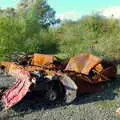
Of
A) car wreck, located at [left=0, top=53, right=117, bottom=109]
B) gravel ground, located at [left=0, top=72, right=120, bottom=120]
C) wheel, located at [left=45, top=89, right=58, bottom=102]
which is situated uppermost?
car wreck, located at [left=0, top=53, right=117, bottom=109]

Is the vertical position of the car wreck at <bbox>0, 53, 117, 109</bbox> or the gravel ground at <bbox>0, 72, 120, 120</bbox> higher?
the car wreck at <bbox>0, 53, 117, 109</bbox>

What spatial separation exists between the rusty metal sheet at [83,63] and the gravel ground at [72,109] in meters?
1.60

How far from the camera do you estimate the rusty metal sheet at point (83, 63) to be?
57.2 ft

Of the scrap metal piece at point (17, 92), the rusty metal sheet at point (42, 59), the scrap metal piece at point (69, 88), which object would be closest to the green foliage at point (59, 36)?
the rusty metal sheet at point (42, 59)

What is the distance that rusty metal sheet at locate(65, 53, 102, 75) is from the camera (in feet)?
57.2

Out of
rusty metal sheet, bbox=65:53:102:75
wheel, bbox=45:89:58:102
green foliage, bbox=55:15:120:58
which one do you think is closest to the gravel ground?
wheel, bbox=45:89:58:102

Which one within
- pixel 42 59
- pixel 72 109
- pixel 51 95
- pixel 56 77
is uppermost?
pixel 42 59

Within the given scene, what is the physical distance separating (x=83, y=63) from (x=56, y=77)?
303 cm

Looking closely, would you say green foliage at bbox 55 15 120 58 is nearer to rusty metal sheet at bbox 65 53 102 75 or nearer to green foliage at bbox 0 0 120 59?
green foliage at bbox 0 0 120 59

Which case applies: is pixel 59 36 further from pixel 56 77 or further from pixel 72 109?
pixel 72 109

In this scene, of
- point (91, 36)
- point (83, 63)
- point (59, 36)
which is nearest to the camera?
point (83, 63)

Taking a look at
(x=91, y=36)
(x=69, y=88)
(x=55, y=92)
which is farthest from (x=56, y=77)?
(x=91, y=36)

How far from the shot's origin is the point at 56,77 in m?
15.0

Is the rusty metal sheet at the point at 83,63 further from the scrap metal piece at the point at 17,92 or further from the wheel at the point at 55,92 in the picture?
the scrap metal piece at the point at 17,92
